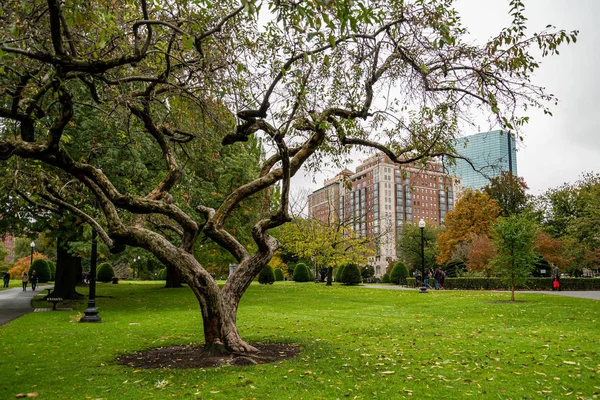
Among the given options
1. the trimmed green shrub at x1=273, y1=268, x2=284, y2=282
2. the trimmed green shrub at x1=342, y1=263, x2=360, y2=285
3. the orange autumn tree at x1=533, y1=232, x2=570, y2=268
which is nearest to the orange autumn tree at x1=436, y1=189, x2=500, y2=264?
the orange autumn tree at x1=533, y1=232, x2=570, y2=268

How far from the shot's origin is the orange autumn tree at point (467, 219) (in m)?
48.2

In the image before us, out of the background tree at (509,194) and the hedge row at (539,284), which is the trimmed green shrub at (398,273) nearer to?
the hedge row at (539,284)

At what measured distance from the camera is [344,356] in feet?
26.8

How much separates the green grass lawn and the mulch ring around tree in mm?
332

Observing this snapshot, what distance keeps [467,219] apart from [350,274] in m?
17.0

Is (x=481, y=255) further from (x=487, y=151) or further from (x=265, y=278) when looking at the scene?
(x=487, y=151)

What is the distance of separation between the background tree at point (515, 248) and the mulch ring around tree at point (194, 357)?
40.9 ft

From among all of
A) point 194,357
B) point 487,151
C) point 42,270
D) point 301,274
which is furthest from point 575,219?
point 42,270

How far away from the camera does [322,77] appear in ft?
33.2

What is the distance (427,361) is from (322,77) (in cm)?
619

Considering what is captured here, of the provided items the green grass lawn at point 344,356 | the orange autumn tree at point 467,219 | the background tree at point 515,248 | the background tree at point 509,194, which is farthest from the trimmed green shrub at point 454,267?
the green grass lawn at point 344,356

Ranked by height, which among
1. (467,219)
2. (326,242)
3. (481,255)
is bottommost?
(481,255)

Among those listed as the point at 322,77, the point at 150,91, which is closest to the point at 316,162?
the point at 322,77

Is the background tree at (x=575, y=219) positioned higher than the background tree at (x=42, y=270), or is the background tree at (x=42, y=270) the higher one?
the background tree at (x=575, y=219)
